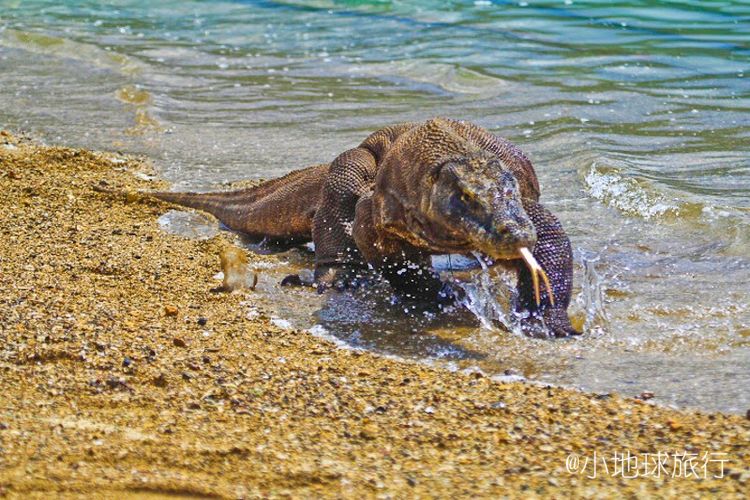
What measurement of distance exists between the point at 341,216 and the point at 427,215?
1375mm

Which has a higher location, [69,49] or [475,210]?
[475,210]

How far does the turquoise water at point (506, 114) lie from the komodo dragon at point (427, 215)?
25 cm

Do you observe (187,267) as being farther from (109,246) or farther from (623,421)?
(623,421)

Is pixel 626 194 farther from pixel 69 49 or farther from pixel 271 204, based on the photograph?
pixel 69 49

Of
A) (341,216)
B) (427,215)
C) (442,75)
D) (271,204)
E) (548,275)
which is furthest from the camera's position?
(442,75)

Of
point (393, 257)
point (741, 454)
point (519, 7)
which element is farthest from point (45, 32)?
point (741, 454)

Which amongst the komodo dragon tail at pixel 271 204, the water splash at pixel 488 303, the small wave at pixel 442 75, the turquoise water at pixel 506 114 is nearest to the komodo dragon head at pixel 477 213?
the water splash at pixel 488 303

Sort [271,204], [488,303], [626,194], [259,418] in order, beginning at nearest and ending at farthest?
1. [259,418]
2. [488,303]
3. [271,204]
4. [626,194]

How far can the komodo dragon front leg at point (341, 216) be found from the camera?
6599mm

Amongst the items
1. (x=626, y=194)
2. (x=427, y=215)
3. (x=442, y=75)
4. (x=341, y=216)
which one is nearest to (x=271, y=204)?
(x=341, y=216)

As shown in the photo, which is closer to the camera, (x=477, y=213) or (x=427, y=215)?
(x=477, y=213)

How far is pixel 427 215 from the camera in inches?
215

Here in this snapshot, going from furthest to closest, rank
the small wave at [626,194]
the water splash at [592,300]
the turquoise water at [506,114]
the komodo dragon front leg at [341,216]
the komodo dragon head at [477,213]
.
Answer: the small wave at [626,194]
the komodo dragon front leg at [341,216]
the water splash at [592,300]
the turquoise water at [506,114]
the komodo dragon head at [477,213]

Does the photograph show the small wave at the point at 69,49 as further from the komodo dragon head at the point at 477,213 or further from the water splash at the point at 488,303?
the komodo dragon head at the point at 477,213
